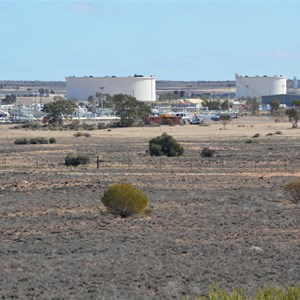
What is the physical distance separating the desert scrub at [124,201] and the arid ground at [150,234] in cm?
38

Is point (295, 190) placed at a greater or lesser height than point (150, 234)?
greater

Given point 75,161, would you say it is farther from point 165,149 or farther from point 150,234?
point 150,234

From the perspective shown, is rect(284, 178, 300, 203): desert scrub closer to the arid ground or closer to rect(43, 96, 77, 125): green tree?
the arid ground

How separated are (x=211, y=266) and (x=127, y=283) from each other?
2.53m

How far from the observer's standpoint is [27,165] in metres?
54.0

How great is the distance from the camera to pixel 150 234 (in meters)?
25.6

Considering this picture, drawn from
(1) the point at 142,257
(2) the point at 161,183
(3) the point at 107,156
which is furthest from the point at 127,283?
(3) the point at 107,156

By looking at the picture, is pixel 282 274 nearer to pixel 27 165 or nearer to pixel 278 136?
pixel 27 165

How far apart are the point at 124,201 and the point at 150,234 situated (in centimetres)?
359

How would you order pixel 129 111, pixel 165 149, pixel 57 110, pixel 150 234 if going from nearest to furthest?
pixel 150 234 < pixel 165 149 < pixel 129 111 < pixel 57 110

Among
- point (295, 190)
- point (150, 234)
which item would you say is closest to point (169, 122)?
point (295, 190)

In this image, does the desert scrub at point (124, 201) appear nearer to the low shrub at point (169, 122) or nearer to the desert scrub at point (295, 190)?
the desert scrub at point (295, 190)

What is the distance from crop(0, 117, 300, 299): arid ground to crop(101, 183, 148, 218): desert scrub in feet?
1.25

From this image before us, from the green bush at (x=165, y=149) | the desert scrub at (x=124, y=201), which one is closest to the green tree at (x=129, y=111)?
the green bush at (x=165, y=149)
